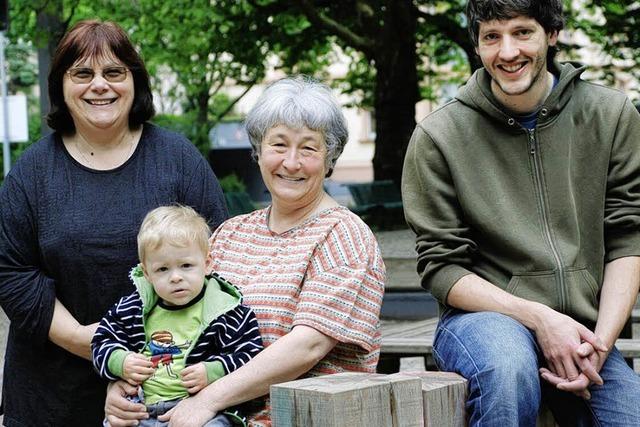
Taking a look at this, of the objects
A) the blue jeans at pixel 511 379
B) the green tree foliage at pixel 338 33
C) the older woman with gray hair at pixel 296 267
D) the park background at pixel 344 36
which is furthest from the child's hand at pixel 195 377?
the green tree foliage at pixel 338 33

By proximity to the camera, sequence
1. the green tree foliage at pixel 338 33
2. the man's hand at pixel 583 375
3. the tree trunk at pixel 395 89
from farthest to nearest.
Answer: the tree trunk at pixel 395 89
the green tree foliage at pixel 338 33
the man's hand at pixel 583 375

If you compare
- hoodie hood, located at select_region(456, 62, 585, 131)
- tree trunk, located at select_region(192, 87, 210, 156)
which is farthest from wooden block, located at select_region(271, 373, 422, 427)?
tree trunk, located at select_region(192, 87, 210, 156)

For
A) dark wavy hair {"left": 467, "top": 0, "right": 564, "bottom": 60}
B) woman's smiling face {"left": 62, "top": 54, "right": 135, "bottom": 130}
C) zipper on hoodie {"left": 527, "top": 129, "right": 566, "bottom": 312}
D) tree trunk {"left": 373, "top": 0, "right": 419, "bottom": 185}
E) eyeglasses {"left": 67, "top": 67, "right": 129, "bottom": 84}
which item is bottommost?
tree trunk {"left": 373, "top": 0, "right": 419, "bottom": 185}

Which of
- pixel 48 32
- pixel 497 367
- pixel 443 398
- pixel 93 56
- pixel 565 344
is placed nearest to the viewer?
pixel 443 398

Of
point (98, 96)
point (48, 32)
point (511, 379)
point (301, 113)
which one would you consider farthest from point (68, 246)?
point (48, 32)

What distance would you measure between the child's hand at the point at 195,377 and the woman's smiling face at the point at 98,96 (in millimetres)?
1022

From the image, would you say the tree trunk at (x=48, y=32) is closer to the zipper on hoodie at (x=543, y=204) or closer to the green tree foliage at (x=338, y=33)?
the green tree foliage at (x=338, y=33)

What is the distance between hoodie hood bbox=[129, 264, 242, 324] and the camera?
3.41m

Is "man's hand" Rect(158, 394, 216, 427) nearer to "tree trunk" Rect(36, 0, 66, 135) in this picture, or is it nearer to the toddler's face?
the toddler's face

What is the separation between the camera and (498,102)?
11.9 feet

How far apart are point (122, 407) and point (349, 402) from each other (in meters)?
1.01

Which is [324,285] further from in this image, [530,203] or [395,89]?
[395,89]

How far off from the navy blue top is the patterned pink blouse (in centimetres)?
50

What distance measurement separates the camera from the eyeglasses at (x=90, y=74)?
13.0 ft
